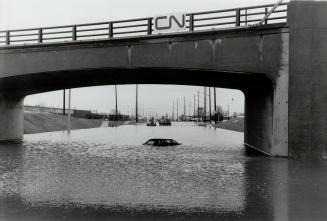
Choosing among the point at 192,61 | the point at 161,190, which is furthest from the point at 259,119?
the point at 161,190

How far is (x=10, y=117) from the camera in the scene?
2841 cm

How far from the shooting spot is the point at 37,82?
82.2 ft

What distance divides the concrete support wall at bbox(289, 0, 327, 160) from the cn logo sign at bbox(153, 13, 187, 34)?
496 cm

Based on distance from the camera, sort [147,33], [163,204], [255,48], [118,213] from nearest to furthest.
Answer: [118,213] → [163,204] → [255,48] → [147,33]

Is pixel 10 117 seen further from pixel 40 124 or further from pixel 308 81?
pixel 308 81

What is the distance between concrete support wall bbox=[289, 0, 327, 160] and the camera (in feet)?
53.8

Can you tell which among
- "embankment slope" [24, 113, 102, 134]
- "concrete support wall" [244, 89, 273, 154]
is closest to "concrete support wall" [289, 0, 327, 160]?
"concrete support wall" [244, 89, 273, 154]

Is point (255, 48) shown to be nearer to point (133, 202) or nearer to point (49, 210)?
point (133, 202)

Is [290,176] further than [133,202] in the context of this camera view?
Yes

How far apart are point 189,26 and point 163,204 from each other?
1190 cm

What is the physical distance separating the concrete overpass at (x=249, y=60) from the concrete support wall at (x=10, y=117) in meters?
6.10

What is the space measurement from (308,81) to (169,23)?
7007mm

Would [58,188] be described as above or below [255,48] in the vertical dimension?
below

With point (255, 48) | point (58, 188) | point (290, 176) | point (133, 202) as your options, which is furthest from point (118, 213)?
point (255, 48)
